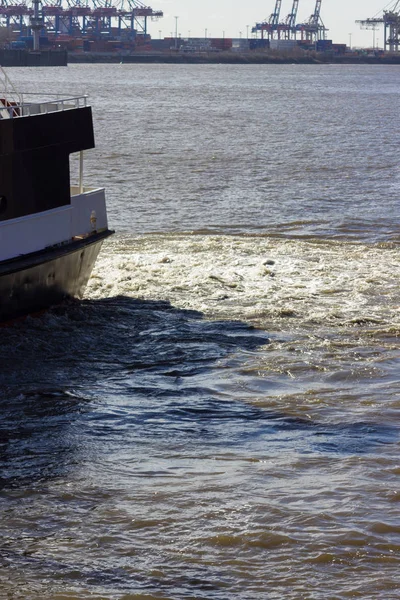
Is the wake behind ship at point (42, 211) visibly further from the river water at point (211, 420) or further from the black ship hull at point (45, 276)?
the river water at point (211, 420)

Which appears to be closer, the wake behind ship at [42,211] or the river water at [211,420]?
the river water at [211,420]

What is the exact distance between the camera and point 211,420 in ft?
30.0

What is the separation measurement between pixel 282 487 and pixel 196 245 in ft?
Result: 34.1

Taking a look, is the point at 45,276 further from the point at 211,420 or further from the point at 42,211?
the point at 211,420

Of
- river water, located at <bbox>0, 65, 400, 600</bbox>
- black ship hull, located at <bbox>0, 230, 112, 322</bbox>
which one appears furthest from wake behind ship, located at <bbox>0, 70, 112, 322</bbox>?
river water, located at <bbox>0, 65, 400, 600</bbox>

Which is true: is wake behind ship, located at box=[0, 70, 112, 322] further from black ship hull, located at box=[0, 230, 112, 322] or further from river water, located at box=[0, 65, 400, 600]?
river water, located at box=[0, 65, 400, 600]

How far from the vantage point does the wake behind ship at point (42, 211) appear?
11.8 metres

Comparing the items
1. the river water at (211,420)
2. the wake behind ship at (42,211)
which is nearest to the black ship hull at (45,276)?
the wake behind ship at (42,211)

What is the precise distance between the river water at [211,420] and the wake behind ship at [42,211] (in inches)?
15.3

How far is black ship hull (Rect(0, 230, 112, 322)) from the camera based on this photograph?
11.7 m

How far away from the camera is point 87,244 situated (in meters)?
13.2

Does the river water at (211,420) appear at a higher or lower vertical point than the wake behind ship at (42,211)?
lower

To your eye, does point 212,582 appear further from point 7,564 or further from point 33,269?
point 33,269

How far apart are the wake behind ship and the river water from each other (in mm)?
389
